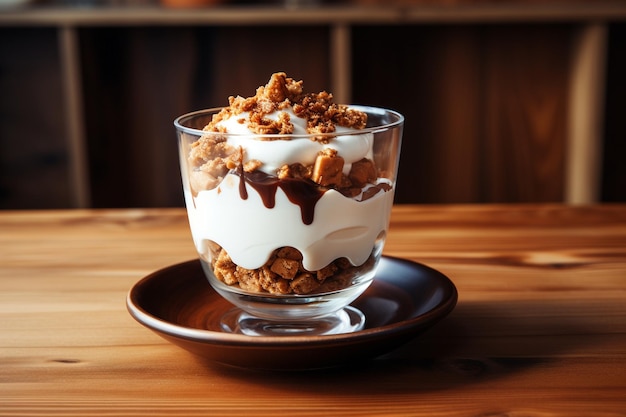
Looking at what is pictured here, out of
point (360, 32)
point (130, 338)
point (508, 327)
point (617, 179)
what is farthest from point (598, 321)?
point (617, 179)

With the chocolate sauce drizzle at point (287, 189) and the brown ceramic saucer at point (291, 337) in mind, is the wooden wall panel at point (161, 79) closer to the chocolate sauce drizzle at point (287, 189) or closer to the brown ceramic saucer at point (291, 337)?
the brown ceramic saucer at point (291, 337)

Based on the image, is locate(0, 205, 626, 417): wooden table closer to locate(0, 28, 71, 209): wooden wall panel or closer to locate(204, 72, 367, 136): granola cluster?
locate(204, 72, 367, 136): granola cluster

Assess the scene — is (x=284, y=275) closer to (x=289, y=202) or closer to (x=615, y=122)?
(x=289, y=202)

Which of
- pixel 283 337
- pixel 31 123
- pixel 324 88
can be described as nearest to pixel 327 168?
pixel 283 337

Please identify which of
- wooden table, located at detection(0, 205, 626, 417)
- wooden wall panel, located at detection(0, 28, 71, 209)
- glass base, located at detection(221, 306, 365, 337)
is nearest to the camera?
wooden table, located at detection(0, 205, 626, 417)

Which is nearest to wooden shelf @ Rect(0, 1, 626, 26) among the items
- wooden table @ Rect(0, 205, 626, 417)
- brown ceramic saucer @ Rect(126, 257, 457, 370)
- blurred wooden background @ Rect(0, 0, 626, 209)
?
blurred wooden background @ Rect(0, 0, 626, 209)

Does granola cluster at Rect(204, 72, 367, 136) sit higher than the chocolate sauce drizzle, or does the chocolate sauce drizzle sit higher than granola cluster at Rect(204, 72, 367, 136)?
granola cluster at Rect(204, 72, 367, 136)

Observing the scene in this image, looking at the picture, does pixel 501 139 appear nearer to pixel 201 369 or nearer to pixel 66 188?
pixel 66 188

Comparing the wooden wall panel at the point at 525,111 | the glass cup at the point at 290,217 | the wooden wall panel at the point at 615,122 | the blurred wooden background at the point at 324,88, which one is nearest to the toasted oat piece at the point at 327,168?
the glass cup at the point at 290,217
